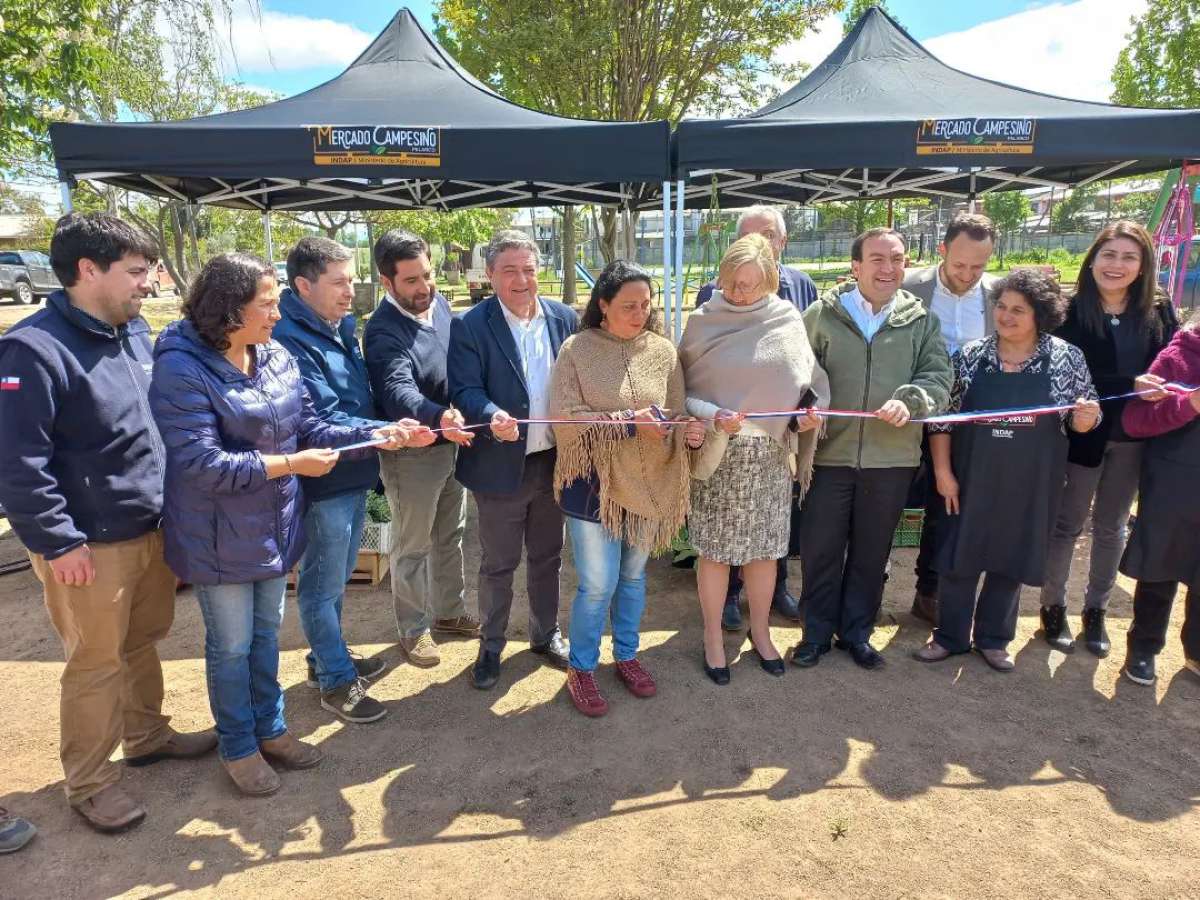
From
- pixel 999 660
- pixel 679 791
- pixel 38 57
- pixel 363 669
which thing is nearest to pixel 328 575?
pixel 363 669

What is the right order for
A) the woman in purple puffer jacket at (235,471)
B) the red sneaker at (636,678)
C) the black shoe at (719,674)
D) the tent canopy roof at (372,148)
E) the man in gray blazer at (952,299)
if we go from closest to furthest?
the woman in purple puffer jacket at (235,471), the red sneaker at (636,678), the black shoe at (719,674), the man in gray blazer at (952,299), the tent canopy roof at (372,148)

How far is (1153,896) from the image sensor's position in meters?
2.21

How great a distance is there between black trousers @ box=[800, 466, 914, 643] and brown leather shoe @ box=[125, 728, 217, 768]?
2.65 meters

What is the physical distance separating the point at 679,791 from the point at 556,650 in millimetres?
1093

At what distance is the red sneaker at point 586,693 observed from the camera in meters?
3.16

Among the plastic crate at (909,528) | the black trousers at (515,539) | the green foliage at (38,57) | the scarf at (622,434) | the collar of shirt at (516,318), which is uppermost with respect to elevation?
the green foliage at (38,57)

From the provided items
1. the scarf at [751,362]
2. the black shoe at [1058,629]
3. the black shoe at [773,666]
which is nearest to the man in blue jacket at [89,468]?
the scarf at [751,362]

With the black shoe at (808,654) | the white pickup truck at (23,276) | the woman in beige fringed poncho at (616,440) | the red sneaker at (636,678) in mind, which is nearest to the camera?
the woman in beige fringed poncho at (616,440)

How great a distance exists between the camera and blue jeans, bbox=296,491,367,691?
298 centimetres

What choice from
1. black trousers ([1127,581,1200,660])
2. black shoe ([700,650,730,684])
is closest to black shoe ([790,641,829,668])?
black shoe ([700,650,730,684])

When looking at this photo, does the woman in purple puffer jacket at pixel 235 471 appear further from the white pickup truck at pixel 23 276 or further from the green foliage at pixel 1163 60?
the white pickup truck at pixel 23 276

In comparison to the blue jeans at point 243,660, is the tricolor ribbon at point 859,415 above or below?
above

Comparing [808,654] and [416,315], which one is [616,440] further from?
[808,654]

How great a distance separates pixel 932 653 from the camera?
141 inches
